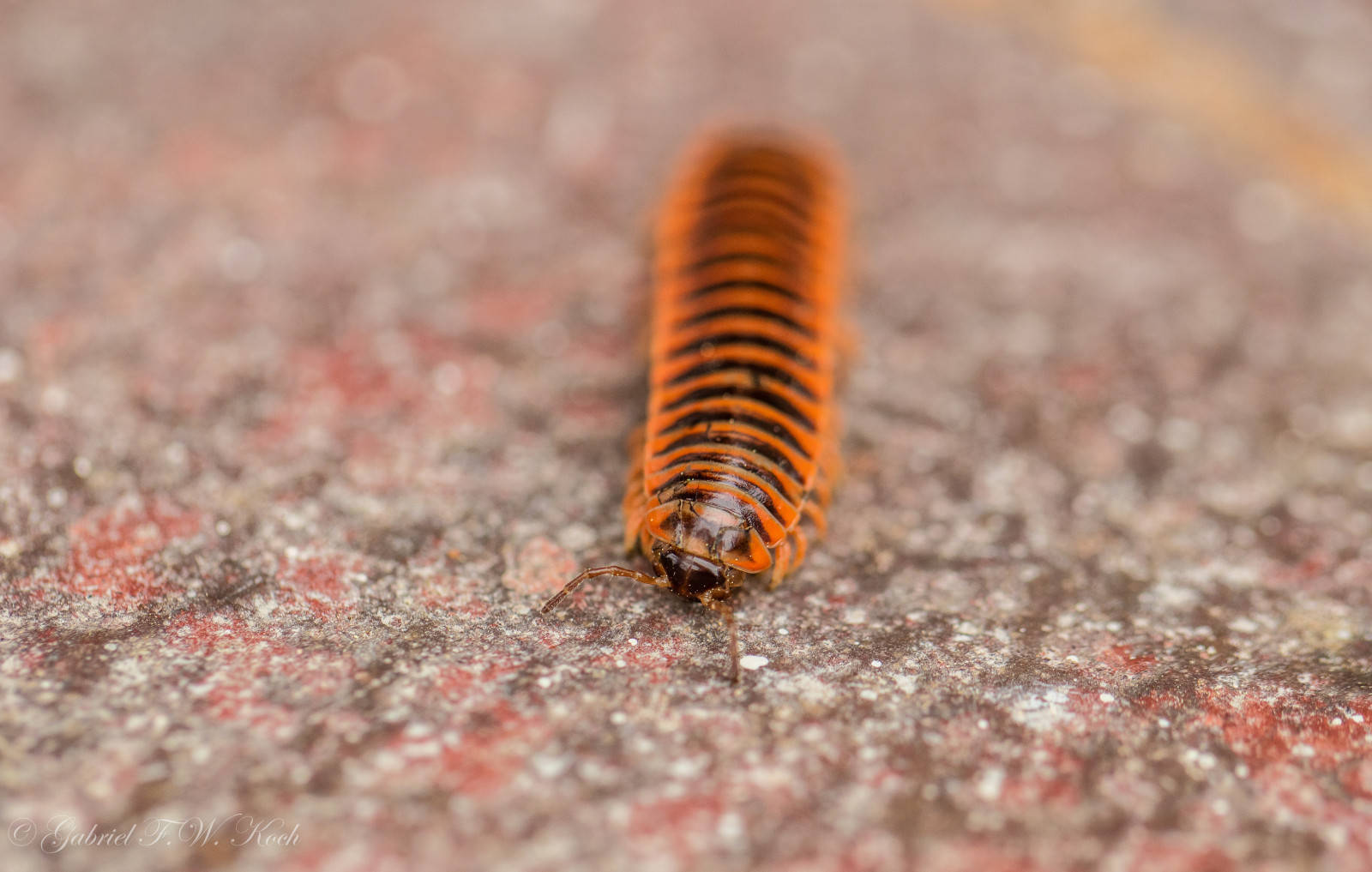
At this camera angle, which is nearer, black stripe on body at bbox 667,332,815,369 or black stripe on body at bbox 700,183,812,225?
black stripe on body at bbox 667,332,815,369

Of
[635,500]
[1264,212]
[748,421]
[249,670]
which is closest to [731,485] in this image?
[748,421]

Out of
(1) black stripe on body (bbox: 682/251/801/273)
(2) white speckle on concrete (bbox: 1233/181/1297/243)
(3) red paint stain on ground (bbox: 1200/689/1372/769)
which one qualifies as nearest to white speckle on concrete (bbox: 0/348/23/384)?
(1) black stripe on body (bbox: 682/251/801/273)

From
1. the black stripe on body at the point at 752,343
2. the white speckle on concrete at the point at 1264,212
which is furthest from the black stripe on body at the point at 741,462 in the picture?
the white speckle on concrete at the point at 1264,212

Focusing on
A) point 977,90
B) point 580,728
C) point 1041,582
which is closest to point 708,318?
point 1041,582

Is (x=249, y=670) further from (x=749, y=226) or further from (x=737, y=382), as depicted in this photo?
(x=749, y=226)

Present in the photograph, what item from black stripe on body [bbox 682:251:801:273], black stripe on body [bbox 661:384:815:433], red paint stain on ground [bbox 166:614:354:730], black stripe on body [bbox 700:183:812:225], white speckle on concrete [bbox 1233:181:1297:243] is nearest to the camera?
red paint stain on ground [bbox 166:614:354:730]

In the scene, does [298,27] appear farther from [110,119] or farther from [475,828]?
[475,828]

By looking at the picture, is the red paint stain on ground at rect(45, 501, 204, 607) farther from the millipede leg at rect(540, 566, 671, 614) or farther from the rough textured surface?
the millipede leg at rect(540, 566, 671, 614)
